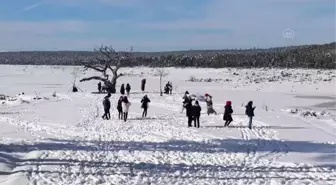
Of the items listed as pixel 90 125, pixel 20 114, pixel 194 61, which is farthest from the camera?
pixel 194 61

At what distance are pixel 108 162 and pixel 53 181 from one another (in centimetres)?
278

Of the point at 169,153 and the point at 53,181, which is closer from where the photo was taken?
the point at 53,181

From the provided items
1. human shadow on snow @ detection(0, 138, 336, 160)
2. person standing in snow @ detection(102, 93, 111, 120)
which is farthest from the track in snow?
person standing in snow @ detection(102, 93, 111, 120)

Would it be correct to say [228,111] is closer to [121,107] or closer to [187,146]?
[121,107]

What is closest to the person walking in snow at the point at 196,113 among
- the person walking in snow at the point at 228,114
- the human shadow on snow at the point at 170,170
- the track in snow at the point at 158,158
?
the track in snow at the point at 158,158

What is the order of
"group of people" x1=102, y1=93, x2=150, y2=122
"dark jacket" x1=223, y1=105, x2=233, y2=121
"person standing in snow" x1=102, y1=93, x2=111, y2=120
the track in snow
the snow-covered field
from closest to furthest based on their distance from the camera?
the track in snow
the snow-covered field
"dark jacket" x1=223, y1=105, x2=233, y2=121
"group of people" x1=102, y1=93, x2=150, y2=122
"person standing in snow" x1=102, y1=93, x2=111, y2=120

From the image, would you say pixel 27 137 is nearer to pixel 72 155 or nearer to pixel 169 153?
pixel 72 155

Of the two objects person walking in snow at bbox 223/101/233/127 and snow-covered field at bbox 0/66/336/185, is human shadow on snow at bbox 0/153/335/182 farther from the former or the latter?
person walking in snow at bbox 223/101/233/127

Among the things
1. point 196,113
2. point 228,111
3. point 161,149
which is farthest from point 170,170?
point 228,111

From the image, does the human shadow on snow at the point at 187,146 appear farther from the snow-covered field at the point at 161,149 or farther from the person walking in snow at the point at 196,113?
the person walking in snow at the point at 196,113

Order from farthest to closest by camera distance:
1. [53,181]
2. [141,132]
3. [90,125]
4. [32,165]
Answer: [90,125] < [141,132] < [32,165] < [53,181]

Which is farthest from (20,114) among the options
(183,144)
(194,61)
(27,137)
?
(194,61)

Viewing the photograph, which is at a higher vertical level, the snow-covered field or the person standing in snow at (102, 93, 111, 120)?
the person standing in snow at (102, 93, 111, 120)

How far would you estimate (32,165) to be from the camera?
13734 millimetres
